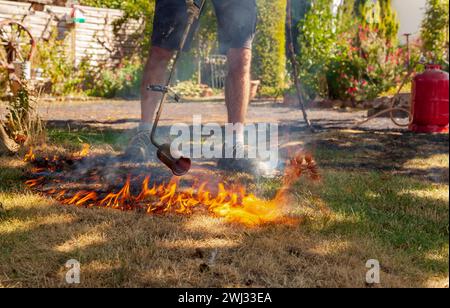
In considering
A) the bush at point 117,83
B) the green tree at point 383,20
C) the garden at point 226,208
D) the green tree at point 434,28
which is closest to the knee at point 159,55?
the garden at point 226,208

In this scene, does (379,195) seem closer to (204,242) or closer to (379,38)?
(204,242)

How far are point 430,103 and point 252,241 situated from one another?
0.81 meters

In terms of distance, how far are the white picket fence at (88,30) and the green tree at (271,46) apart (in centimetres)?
235

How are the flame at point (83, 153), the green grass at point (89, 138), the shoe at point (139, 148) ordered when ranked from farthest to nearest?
the green grass at point (89, 138), the flame at point (83, 153), the shoe at point (139, 148)

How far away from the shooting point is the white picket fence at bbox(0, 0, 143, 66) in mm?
9000

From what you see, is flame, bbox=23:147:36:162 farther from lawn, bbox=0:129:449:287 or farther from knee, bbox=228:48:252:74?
knee, bbox=228:48:252:74

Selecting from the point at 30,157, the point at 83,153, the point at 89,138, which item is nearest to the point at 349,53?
the point at 89,138

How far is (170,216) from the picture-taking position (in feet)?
7.68

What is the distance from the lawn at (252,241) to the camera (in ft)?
5.62

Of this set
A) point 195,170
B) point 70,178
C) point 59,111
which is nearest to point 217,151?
point 195,170

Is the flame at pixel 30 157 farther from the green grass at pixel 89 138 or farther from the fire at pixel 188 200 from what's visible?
the fire at pixel 188 200

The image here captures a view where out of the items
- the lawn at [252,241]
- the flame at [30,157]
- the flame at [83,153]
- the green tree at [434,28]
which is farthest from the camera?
the green tree at [434,28]

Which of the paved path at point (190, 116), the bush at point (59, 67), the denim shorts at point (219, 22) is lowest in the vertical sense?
the paved path at point (190, 116)

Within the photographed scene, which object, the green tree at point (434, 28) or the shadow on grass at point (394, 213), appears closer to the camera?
the shadow on grass at point (394, 213)
